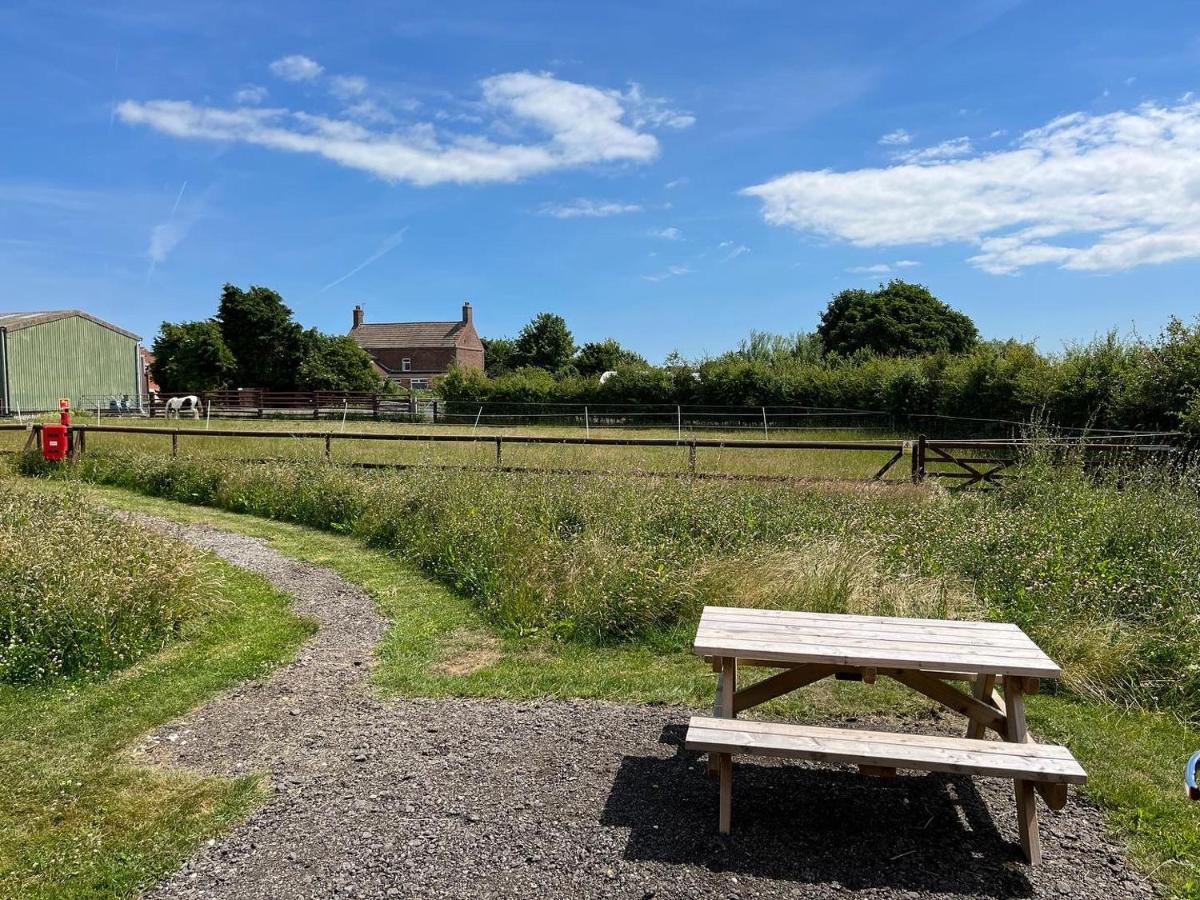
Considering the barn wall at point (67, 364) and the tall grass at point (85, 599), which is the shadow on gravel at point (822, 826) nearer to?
the tall grass at point (85, 599)

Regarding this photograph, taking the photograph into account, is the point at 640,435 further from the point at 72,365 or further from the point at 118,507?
the point at 72,365

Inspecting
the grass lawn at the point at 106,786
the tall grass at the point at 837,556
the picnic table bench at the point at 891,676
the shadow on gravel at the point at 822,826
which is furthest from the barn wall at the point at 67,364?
the picnic table bench at the point at 891,676

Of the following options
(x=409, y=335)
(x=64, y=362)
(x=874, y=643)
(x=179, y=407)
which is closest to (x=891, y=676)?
(x=874, y=643)

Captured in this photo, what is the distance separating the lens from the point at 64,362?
125ft

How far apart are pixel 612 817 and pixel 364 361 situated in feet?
161

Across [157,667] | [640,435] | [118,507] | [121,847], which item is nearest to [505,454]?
[118,507]

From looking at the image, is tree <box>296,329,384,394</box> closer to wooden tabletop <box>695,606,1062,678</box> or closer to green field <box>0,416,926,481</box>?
green field <box>0,416,926,481</box>

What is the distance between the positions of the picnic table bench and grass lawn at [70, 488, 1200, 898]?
0.48 meters

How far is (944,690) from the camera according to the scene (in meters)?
3.73

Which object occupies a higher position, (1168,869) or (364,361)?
(364,361)

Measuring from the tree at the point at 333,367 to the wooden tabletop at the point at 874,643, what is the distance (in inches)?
1721

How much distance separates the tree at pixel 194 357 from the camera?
44.4m

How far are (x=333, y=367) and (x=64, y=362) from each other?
44.3ft

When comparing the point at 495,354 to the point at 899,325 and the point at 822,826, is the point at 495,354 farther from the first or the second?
Answer: the point at 822,826
